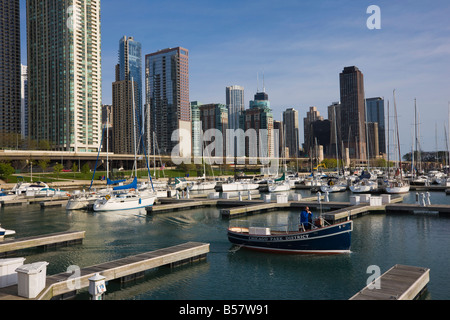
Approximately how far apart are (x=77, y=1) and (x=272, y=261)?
191 metres

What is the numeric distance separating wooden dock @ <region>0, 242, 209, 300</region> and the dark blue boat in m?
4.27

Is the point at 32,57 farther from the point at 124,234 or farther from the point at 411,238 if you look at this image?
the point at 411,238

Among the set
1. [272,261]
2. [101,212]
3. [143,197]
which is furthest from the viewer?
[143,197]

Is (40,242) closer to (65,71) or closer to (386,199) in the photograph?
(386,199)

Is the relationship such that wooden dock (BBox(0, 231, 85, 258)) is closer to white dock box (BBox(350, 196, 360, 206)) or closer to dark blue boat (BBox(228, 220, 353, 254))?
dark blue boat (BBox(228, 220, 353, 254))

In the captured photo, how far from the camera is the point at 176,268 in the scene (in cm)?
2184

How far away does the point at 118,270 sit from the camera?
18484mm

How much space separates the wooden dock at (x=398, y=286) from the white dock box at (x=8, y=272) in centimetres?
1419

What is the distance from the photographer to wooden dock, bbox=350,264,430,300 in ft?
45.7

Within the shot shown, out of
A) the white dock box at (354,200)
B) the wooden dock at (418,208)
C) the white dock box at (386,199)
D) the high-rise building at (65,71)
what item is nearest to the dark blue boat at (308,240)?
the wooden dock at (418,208)

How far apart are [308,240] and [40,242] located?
19668mm

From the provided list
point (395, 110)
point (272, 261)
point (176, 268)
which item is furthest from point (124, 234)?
point (395, 110)

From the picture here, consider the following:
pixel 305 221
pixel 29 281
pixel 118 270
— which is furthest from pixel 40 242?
pixel 305 221
